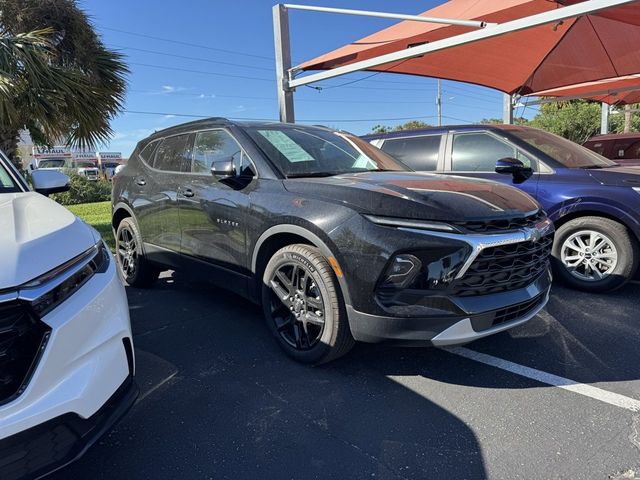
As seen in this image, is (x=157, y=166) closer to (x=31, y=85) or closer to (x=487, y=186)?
(x=487, y=186)

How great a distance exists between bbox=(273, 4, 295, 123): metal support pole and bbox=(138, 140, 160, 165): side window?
154 inches

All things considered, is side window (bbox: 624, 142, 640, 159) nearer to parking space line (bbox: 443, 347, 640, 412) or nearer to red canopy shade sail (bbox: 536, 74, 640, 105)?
red canopy shade sail (bbox: 536, 74, 640, 105)

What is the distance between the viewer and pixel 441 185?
3.05 meters

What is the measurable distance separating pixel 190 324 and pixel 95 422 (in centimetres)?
229

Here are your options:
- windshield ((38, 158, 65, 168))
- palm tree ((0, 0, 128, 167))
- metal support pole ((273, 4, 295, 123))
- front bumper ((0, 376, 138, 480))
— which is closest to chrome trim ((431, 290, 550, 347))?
front bumper ((0, 376, 138, 480))

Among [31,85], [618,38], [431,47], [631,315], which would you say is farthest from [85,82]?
[618,38]

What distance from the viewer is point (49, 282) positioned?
5.59ft

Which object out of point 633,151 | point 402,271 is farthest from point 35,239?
point 633,151

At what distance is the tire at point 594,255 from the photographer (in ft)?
14.2

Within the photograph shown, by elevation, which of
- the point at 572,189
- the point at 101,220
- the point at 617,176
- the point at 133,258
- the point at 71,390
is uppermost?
the point at 617,176

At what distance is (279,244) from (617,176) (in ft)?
11.3

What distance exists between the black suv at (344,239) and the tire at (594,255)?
1.69 metres

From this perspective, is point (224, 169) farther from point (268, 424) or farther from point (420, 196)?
point (268, 424)

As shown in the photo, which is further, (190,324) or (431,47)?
(431,47)
